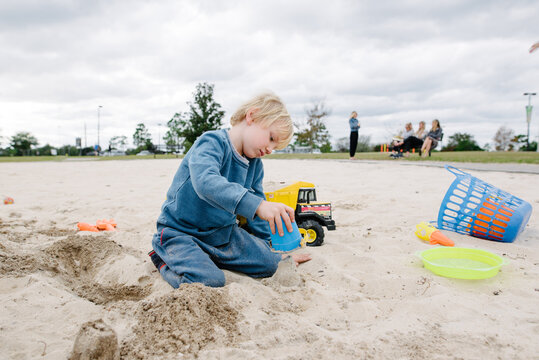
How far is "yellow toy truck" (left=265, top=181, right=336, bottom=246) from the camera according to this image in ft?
9.50

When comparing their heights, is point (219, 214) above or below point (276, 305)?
above

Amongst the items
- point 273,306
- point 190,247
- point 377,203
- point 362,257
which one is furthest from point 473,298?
point 377,203

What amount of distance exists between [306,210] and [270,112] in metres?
1.09

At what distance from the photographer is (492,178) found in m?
5.99

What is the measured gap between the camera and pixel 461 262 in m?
2.52

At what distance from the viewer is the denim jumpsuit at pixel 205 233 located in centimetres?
210

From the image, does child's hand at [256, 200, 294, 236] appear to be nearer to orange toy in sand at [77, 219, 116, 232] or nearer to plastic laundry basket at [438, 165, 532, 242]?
plastic laundry basket at [438, 165, 532, 242]

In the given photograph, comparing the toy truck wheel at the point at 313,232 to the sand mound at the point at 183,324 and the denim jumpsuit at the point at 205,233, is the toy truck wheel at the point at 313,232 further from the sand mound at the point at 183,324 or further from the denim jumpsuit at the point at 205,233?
the sand mound at the point at 183,324

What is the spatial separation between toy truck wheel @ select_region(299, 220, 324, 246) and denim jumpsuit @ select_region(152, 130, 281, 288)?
47 centimetres

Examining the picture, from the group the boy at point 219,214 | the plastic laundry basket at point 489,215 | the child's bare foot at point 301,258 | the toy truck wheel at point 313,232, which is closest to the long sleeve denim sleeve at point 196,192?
the boy at point 219,214

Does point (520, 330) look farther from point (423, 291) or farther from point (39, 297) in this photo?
point (39, 297)

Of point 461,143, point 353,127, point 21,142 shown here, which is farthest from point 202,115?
point 21,142

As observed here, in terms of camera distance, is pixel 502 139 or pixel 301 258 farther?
pixel 502 139

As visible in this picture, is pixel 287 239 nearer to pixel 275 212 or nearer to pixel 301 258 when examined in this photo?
pixel 301 258
